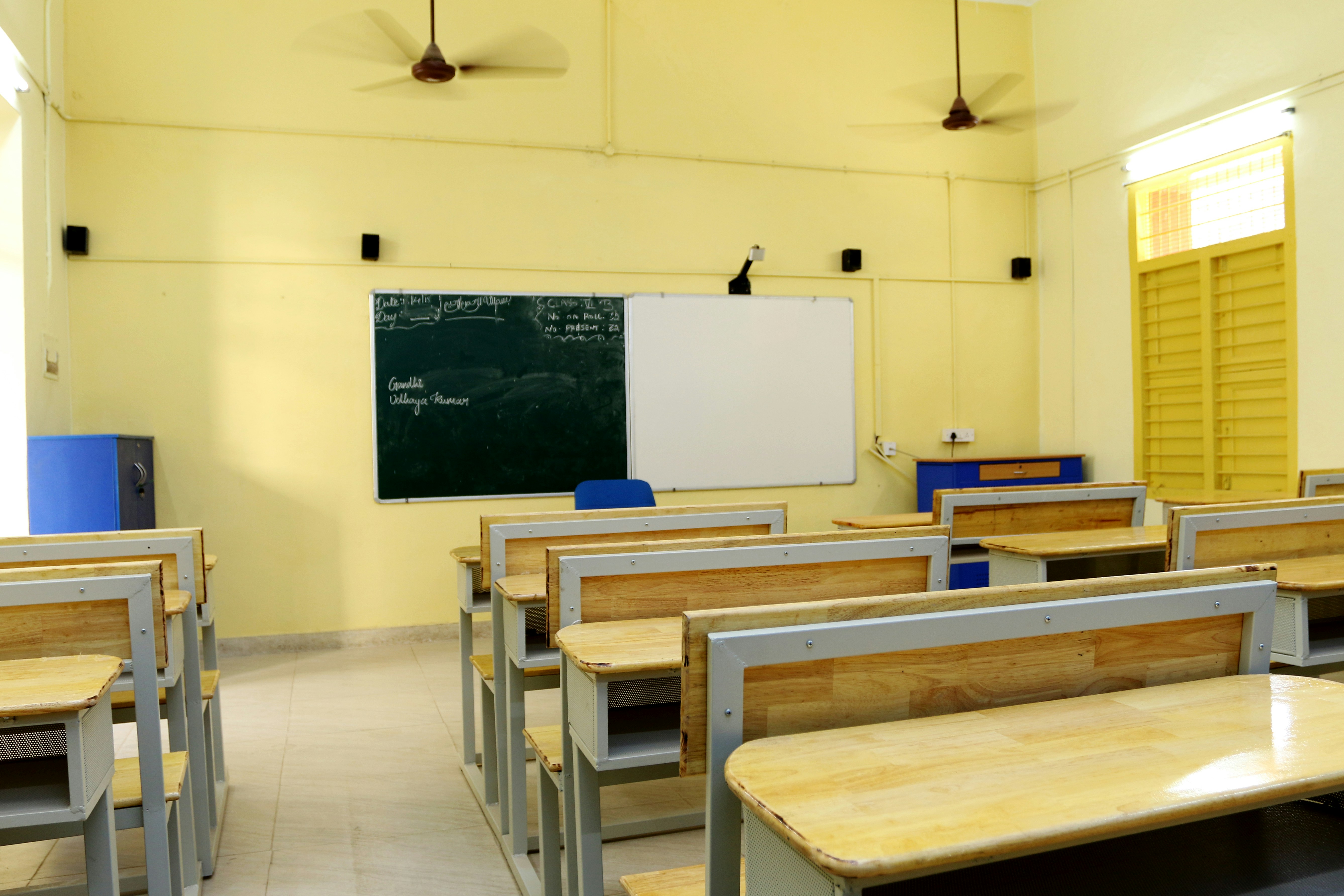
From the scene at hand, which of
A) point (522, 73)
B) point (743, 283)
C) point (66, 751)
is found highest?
point (522, 73)

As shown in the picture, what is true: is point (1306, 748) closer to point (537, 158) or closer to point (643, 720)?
point (643, 720)

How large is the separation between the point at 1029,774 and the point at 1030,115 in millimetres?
4503

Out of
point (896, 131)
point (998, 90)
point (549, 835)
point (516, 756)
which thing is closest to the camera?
point (549, 835)

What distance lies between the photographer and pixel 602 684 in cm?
153

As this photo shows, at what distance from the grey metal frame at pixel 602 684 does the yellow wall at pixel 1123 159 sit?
3.88 meters

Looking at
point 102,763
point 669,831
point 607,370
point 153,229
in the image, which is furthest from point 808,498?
point 102,763

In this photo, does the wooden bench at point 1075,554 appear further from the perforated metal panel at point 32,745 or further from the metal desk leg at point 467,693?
the perforated metal panel at point 32,745

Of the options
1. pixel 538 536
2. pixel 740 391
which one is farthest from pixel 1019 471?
pixel 538 536

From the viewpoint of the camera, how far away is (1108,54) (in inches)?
232

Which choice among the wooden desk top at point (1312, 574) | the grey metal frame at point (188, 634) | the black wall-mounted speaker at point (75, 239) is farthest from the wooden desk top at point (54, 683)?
the black wall-mounted speaker at point (75, 239)

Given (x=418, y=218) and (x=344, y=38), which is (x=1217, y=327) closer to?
(x=418, y=218)

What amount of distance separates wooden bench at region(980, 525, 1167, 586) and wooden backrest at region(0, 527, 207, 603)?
222 centimetres

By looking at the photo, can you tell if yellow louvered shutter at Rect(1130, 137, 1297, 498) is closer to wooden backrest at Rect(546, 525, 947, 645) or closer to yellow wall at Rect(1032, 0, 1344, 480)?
yellow wall at Rect(1032, 0, 1344, 480)

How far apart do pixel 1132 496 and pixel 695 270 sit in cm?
300
